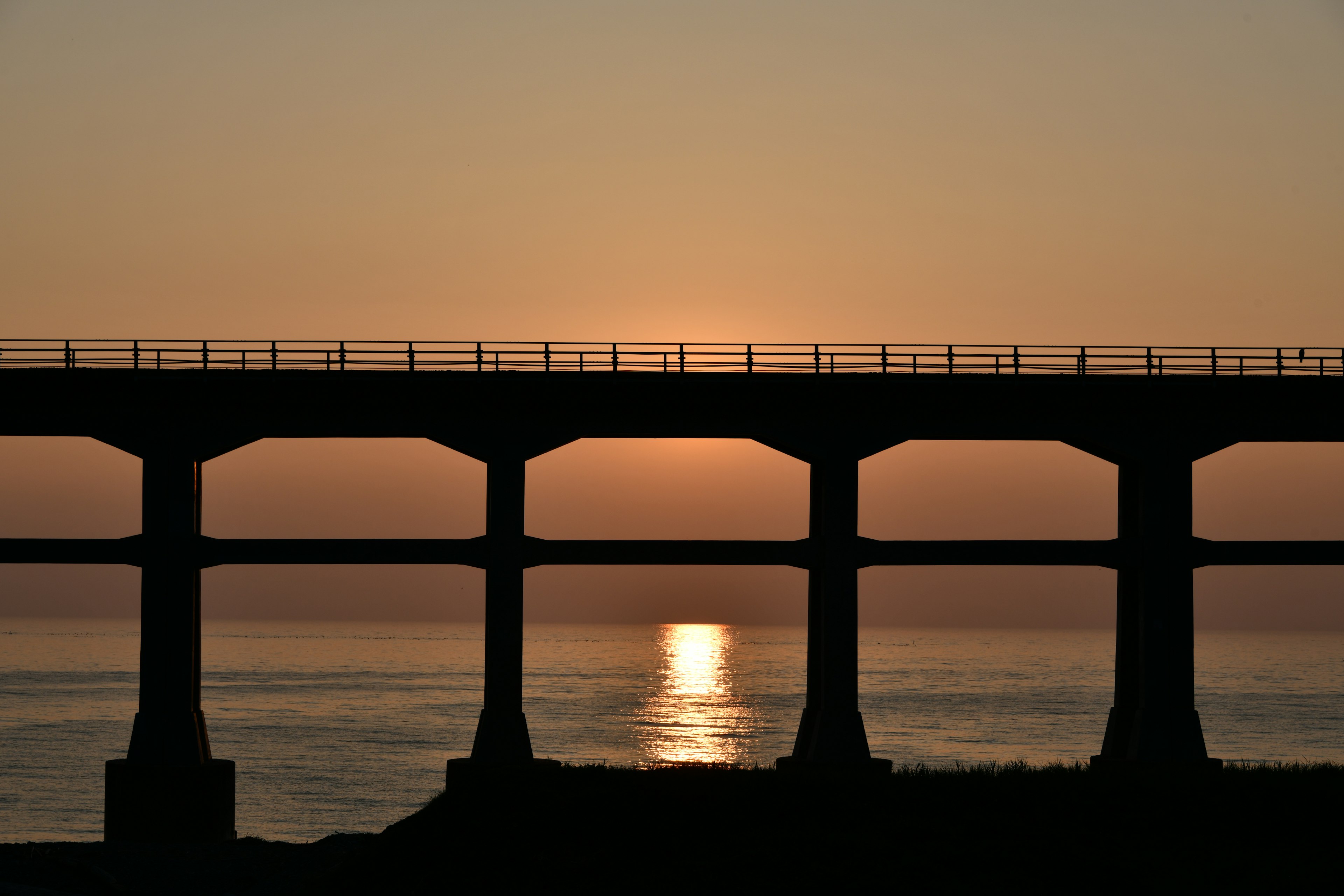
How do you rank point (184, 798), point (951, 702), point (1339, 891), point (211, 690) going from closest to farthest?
point (1339, 891) → point (184, 798) → point (951, 702) → point (211, 690)

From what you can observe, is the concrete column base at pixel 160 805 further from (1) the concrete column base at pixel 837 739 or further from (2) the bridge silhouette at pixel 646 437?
(1) the concrete column base at pixel 837 739

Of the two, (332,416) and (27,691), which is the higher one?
(332,416)

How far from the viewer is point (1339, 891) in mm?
18141

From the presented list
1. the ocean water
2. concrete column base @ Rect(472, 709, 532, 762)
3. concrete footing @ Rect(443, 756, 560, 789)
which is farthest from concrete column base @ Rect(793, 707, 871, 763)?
the ocean water

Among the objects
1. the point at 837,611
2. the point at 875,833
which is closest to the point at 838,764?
the point at 837,611

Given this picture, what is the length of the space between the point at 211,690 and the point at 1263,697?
407ft

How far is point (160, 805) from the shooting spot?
36.9 meters

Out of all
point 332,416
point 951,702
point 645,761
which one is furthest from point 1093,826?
point 951,702

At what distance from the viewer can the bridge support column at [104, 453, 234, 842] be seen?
36.9 m

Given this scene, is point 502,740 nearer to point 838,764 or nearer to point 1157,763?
point 838,764

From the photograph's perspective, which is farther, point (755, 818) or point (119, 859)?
point (119, 859)

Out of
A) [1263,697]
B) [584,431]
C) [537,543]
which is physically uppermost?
[584,431]

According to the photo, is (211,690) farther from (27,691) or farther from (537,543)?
(537,543)

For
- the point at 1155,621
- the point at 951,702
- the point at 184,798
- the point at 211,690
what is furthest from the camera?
the point at 211,690
